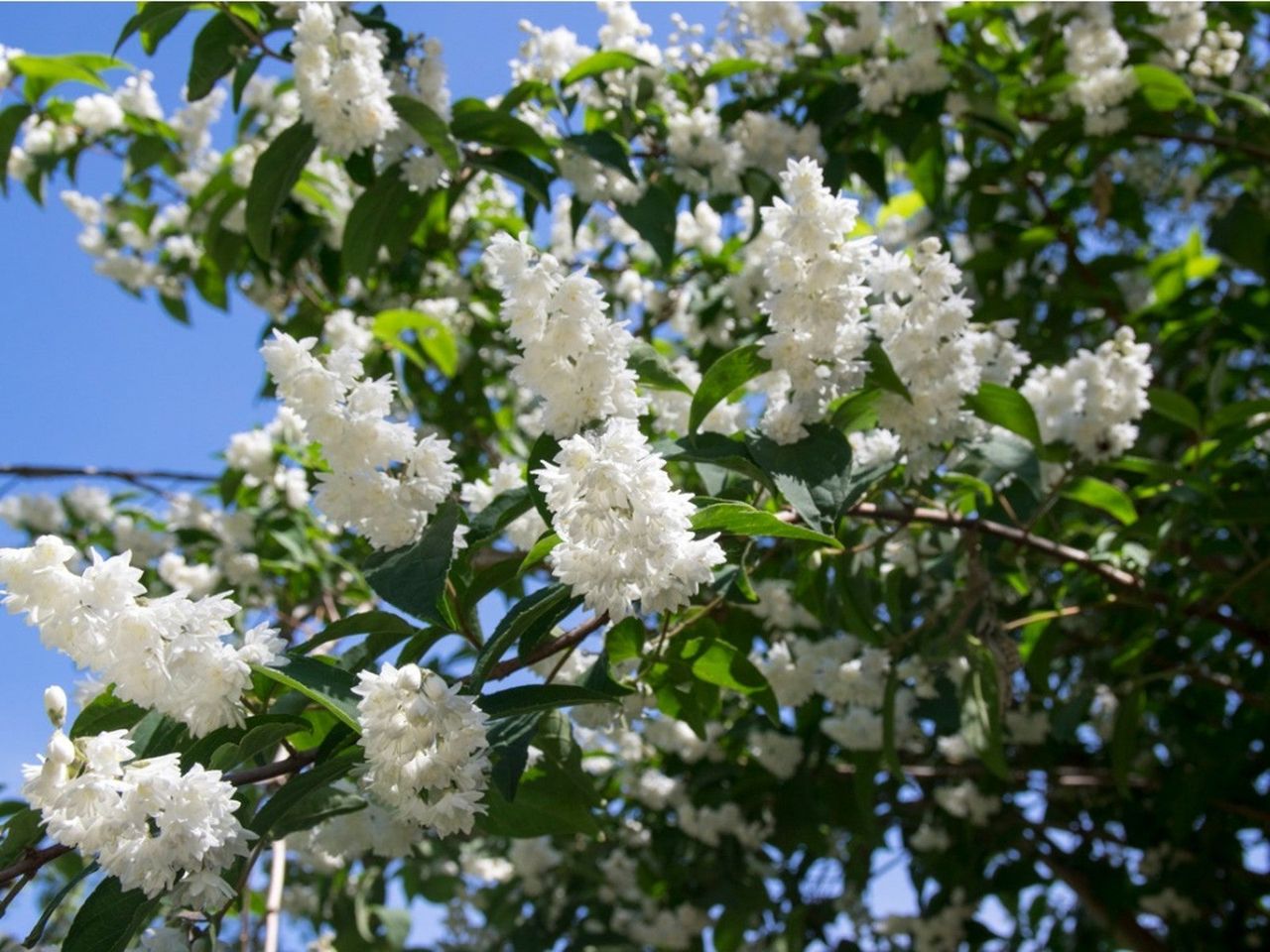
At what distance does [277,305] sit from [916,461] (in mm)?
3112

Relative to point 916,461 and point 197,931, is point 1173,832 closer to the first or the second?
point 916,461

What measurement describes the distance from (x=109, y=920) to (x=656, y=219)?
214 centimetres

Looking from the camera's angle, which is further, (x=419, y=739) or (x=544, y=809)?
(x=544, y=809)

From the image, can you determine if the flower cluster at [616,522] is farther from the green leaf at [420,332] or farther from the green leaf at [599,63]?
the green leaf at [420,332]

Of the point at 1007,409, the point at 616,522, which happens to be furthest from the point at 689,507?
the point at 1007,409

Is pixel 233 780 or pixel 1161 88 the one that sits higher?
pixel 1161 88

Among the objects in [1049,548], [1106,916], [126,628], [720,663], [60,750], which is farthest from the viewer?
[1106,916]

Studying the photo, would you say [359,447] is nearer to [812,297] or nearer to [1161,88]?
[812,297]

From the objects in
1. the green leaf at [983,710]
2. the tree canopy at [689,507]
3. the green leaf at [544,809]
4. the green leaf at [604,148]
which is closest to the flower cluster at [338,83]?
the tree canopy at [689,507]

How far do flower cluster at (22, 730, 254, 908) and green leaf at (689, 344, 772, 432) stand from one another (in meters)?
0.85

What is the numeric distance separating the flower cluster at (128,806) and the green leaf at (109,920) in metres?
0.08

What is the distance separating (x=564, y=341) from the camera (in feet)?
5.61

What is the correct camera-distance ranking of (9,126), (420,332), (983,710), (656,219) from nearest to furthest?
1. (983,710)
2. (656,219)
3. (9,126)
4. (420,332)

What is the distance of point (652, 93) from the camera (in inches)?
137
